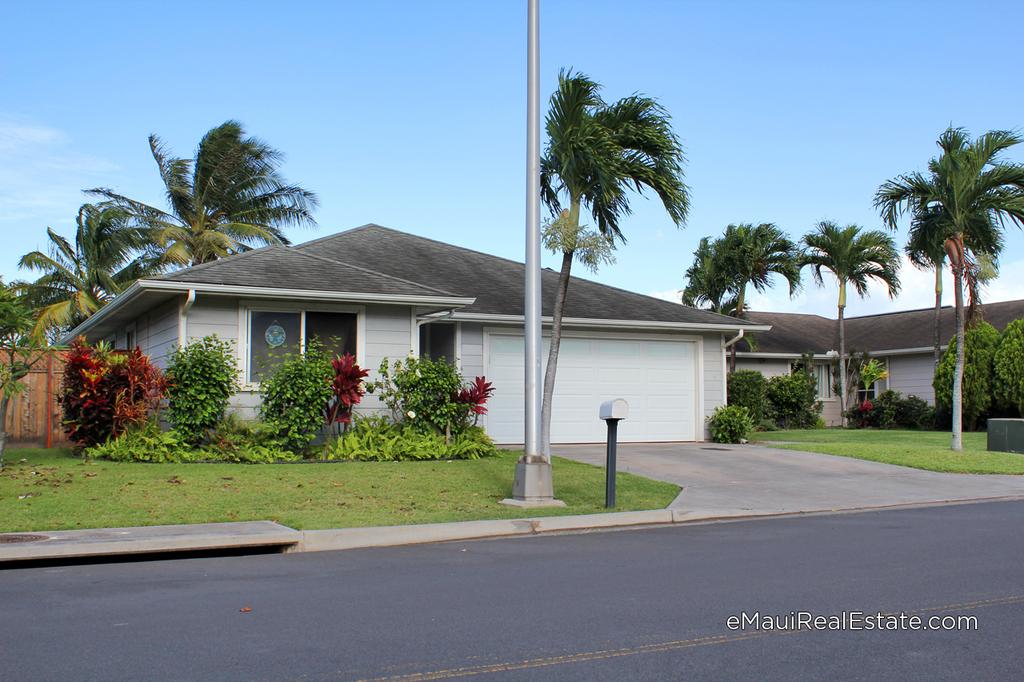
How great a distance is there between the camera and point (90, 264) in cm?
3356

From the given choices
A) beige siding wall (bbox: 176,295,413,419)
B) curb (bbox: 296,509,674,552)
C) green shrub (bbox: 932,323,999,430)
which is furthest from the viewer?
green shrub (bbox: 932,323,999,430)

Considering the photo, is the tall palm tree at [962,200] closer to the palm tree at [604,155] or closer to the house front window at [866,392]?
the palm tree at [604,155]

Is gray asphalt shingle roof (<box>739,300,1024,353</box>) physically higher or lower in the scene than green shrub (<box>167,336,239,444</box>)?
higher

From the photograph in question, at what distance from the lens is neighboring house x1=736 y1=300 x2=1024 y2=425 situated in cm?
3212

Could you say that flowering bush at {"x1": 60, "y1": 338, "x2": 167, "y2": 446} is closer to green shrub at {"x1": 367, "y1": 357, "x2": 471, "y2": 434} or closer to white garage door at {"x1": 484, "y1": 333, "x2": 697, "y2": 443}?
green shrub at {"x1": 367, "y1": 357, "x2": 471, "y2": 434}

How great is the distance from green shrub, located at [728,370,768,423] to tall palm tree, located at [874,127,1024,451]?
7397 millimetres

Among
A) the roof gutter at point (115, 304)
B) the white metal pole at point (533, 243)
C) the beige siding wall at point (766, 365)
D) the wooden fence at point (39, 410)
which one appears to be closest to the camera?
the white metal pole at point (533, 243)

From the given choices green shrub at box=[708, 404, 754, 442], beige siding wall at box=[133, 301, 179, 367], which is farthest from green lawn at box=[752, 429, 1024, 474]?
beige siding wall at box=[133, 301, 179, 367]

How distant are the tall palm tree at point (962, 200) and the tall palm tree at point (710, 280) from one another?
37.6ft

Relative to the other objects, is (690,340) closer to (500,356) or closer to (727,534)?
(500,356)

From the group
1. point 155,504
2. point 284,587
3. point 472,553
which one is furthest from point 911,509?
point 155,504

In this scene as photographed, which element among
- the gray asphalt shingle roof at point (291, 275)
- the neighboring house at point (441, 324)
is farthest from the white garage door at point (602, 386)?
the gray asphalt shingle roof at point (291, 275)

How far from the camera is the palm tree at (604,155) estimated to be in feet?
45.7

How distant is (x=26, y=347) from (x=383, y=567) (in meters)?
9.46
